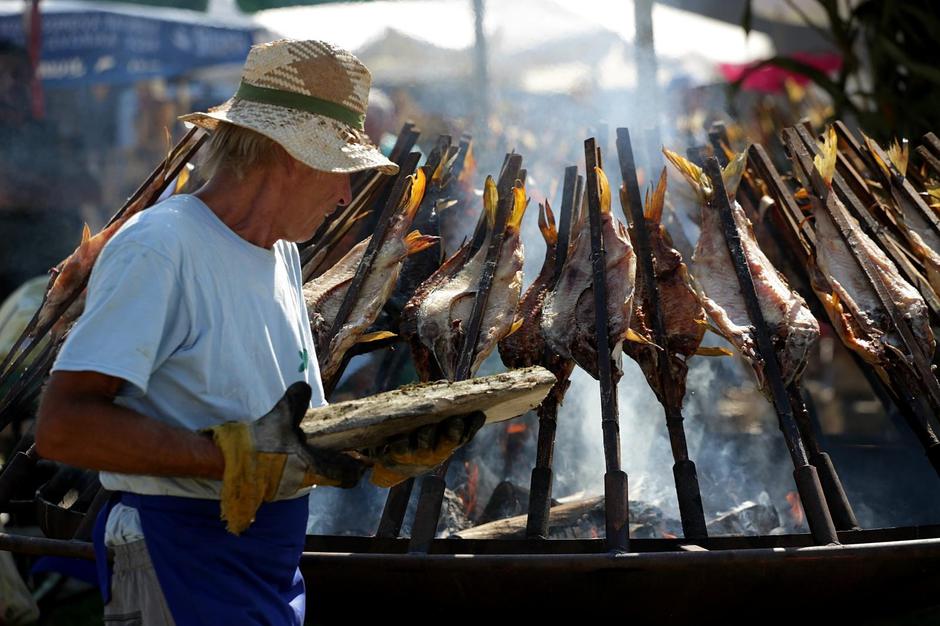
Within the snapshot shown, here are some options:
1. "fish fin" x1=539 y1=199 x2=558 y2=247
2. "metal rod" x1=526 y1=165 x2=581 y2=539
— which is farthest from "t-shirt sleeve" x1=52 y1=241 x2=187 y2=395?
"fish fin" x1=539 y1=199 x2=558 y2=247

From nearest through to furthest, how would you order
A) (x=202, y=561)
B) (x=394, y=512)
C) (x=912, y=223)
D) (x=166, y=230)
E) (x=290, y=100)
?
(x=166, y=230) → (x=202, y=561) → (x=290, y=100) → (x=394, y=512) → (x=912, y=223)

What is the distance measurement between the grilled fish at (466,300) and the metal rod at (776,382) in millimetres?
890

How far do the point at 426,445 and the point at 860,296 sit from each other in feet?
8.78

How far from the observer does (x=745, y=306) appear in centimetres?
405

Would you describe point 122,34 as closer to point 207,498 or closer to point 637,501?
point 637,501

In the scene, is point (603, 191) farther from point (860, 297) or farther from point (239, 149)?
point (239, 149)

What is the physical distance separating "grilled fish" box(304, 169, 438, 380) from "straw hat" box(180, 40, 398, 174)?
5.94 ft

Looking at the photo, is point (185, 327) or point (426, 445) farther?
point (426, 445)

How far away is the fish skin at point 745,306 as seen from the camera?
3.89 meters

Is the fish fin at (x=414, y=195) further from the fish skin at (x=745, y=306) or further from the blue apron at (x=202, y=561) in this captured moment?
the blue apron at (x=202, y=561)

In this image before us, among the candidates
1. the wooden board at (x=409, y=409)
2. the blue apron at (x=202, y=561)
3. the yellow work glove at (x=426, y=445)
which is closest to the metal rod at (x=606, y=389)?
the wooden board at (x=409, y=409)

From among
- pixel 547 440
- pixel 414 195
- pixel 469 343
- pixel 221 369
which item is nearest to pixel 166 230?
pixel 221 369

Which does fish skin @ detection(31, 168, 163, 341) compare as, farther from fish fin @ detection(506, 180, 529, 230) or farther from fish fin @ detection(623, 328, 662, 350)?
fish fin @ detection(623, 328, 662, 350)

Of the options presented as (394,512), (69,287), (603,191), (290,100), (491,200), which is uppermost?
(290,100)
